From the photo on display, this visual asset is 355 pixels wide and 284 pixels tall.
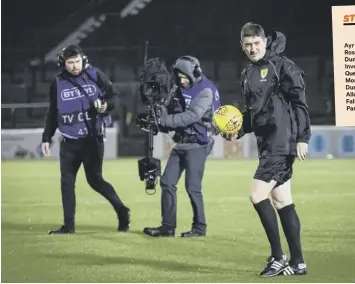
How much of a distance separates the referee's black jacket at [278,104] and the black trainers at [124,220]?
1276 millimetres

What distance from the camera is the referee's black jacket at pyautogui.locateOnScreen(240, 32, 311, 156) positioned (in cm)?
351

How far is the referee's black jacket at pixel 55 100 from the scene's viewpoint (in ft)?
14.7

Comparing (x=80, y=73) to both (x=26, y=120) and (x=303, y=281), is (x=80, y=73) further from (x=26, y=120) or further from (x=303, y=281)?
(x=303, y=281)

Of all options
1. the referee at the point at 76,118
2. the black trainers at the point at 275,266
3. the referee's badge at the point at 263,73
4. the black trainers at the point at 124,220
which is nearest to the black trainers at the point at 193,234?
the black trainers at the point at 124,220

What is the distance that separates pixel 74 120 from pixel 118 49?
54 centimetres

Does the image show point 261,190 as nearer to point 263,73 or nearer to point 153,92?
point 263,73

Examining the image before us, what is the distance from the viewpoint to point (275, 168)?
138 inches

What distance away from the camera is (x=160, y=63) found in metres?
4.28

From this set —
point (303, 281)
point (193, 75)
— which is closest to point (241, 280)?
point (303, 281)

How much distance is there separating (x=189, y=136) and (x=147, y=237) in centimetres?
56

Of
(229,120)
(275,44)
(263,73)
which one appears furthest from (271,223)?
(275,44)

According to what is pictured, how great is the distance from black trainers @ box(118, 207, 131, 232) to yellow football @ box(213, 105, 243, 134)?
115 centimetres

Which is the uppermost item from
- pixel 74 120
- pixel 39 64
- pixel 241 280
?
pixel 39 64

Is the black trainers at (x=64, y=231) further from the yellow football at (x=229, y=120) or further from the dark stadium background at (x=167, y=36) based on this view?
the yellow football at (x=229, y=120)
